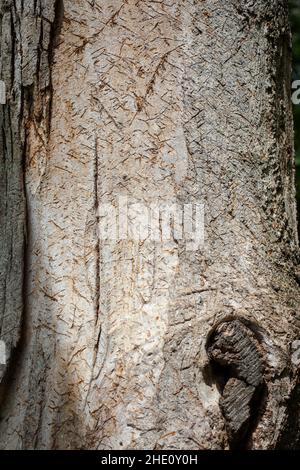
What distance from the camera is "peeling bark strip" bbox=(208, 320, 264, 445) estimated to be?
1516 mm

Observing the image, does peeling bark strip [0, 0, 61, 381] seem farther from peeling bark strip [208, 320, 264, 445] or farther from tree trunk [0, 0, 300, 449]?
peeling bark strip [208, 320, 264, 445]

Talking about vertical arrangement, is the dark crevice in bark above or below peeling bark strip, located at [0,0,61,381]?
below

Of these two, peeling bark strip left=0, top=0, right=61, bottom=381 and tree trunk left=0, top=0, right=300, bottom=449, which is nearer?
tree trunk left=0, top=0, right=300, bottom=449

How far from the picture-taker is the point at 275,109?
1.86 metres

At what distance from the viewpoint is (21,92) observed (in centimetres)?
177

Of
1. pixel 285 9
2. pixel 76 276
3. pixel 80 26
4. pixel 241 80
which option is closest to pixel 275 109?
pixel 241 80
